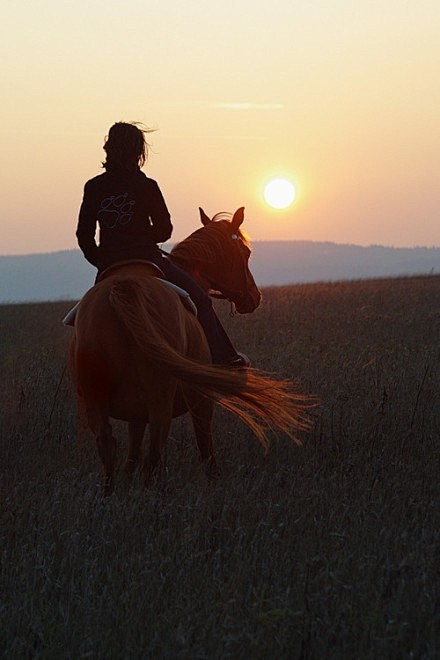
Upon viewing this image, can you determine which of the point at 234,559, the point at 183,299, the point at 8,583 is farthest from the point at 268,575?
the point at 183,299

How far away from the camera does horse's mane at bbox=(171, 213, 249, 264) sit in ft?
26.0

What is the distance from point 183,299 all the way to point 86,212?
860 millimetres

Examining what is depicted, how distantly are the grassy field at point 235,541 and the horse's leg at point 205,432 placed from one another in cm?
15

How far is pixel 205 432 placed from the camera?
765cm

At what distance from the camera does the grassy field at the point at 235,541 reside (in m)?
4.25

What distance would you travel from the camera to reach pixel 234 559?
5.32 meters

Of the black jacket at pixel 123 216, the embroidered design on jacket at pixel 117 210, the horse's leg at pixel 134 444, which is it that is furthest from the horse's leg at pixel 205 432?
the embroidered design on jacket at pixel 117 210

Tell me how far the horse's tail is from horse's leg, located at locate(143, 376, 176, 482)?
133mm

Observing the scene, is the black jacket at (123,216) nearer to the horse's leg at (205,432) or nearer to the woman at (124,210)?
the woman at (124,210)

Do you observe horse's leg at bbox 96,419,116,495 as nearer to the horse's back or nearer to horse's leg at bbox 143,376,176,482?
the horse's back

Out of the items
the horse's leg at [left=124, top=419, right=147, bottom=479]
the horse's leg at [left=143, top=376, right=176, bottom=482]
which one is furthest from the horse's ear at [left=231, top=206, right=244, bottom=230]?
the horse's leg at [left=143, top=376, right=176, bottom=482]

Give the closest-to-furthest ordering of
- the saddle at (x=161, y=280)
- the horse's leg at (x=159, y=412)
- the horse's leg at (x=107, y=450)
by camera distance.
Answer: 1. the horse's leg at (x=159, y=412)
2. the horse's leg at (x=107, y=450)
3. the saddle at (x=161, y=280)

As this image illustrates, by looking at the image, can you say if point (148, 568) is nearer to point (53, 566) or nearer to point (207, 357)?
point (53, 566)

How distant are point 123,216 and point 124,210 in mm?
41
